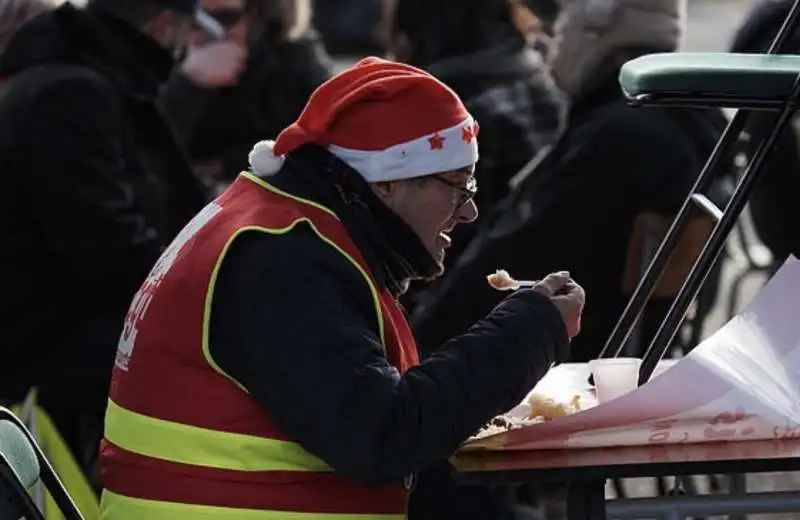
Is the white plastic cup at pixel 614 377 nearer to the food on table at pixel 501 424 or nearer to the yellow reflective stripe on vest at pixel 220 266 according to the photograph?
the food on table at pixel 501 424

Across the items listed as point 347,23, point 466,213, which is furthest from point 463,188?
point 347,23

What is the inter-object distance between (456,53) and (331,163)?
2.33 meters

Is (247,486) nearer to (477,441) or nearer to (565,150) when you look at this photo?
(477,441)

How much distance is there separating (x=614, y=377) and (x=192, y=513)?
2.31 ft

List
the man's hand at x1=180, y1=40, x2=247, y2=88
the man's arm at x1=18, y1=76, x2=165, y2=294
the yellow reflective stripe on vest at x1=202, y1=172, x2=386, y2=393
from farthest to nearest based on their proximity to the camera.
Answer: the man's hand at x1=180, y1=40, x2=247, y2=88 < the man's arm at x1=18, y1=76, x2=165, y2=294 < the yellow reflective stripe on vest at x1=202, y1=172, x2=386, y2=393

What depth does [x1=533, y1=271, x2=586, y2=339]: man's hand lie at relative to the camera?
2350 millimetres

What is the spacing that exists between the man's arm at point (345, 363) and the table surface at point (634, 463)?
0.07 metres

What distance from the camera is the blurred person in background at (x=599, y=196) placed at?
3.82m

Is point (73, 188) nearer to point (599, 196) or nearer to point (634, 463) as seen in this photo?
point (599, 196)

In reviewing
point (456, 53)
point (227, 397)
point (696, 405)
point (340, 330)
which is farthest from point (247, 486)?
point (456, 53)

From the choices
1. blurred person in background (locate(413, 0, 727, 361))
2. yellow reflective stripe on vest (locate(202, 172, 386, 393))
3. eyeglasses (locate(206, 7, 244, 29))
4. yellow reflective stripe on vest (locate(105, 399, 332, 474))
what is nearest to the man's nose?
yellow reflective stripe on vest (locate(202, 172, 386, 393))

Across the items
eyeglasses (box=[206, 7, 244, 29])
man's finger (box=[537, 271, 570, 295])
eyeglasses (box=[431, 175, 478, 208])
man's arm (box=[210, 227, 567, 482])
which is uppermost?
eyeglasses (box=[431, 175, 478, 208])

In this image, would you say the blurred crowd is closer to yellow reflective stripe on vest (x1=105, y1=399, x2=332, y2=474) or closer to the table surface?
the table surface

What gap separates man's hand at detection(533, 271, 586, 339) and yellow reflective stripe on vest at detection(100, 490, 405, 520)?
Answer: 0.39 metres
